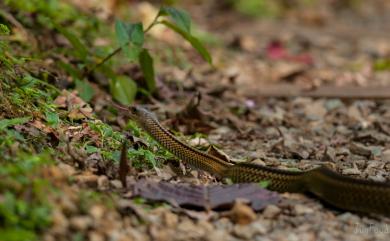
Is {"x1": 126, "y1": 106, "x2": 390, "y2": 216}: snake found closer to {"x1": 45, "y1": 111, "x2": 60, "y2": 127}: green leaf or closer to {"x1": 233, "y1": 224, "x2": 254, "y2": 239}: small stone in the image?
{"x1": 233, "y1": 224, "x2": 254, "y2": 239}: small stone

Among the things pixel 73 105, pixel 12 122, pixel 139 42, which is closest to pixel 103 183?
pixel 12 122

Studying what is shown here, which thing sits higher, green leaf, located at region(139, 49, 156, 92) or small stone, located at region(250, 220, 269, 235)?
green leaf, located at region(139, 49, 156, 92)

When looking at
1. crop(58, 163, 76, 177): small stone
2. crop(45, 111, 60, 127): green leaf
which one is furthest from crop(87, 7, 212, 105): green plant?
crop(58, 163, 76, 177): small stone

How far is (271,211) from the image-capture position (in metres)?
3.93

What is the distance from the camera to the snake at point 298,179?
3961 millimetres

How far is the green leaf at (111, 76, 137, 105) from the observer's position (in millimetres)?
6504

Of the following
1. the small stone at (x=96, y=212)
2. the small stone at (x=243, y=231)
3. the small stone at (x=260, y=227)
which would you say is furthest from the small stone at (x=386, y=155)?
the small stone at (x=96, y=212)

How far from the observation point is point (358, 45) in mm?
11984

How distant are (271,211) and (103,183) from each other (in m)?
0.92

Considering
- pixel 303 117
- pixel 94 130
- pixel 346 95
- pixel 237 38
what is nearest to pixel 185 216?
pixel 94 130

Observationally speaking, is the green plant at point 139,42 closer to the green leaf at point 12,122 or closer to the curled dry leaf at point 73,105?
the curled dry leaf at point 73,105

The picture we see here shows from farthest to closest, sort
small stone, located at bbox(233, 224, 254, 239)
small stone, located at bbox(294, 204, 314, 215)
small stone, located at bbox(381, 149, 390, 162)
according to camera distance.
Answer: small stone, located at bbox(381, 149, 390, 162) < small stone, located at bbox(294, 204, 314, 215) < small stone, located at bbox(233, 224, 254, 239)

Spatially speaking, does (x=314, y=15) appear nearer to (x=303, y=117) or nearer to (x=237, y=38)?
(x=237, y=38)

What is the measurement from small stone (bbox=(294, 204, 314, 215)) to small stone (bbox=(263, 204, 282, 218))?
102mm
